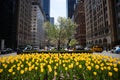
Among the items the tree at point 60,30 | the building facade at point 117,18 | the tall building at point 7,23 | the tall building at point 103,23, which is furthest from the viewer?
the tall building at point 7,23

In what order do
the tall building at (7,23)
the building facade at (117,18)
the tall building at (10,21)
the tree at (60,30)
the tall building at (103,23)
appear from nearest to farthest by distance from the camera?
1. the tree at (60,30)
2. the building facade at (117,18)
3. the tall building at (103,23)
4. the tall building at (7,23)
5. the tall building at (10,21)

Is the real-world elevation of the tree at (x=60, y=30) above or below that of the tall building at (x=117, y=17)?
below

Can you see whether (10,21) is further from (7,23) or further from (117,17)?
(117,17)

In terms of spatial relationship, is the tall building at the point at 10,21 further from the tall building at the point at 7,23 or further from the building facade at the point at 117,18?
the building facade at the point at 117,18

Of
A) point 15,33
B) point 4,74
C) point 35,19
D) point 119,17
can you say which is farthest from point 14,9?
point 4,74

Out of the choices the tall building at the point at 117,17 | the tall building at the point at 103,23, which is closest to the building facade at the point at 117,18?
the tall building at the point at 117,17

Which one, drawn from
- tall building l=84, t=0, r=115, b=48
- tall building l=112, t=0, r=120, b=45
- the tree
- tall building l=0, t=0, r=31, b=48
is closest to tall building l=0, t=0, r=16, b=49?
tall building l=0, t=0, r=31, b=48

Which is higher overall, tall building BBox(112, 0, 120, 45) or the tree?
tall building BBox(112, 0, 120, 45)

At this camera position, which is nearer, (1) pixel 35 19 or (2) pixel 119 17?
(2) pixel 119 17

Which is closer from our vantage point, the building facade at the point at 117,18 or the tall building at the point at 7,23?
the building facade at the point at 117,18

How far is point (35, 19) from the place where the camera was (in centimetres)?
13700

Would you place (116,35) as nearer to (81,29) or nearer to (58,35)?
(58,35)

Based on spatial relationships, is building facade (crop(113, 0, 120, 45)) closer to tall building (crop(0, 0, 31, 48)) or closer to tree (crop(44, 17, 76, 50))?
tree (crop(44, 17, 76, 50))

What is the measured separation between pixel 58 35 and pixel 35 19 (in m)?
99.7
